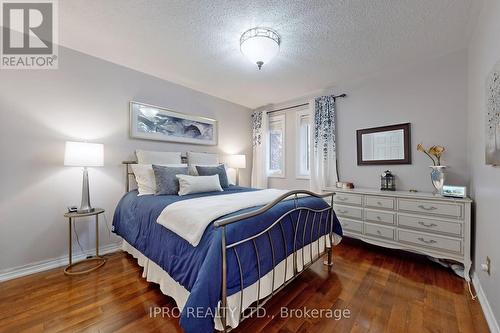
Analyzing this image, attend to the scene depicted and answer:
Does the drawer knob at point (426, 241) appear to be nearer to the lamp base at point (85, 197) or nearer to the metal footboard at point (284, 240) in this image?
the metal footboard at point (284, 240)

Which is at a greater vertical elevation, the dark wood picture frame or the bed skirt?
the dark wood picture frame

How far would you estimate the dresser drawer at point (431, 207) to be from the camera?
206 cm

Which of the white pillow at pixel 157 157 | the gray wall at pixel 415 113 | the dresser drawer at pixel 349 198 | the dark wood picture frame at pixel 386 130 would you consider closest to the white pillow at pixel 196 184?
the white pillow at pixel 157 157

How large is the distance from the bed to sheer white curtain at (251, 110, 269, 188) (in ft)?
6.99

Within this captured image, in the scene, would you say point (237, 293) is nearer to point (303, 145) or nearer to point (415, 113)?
point (415, 113)

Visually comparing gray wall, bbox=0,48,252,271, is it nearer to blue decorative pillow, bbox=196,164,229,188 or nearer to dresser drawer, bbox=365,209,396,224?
blue decorative pillow, bbox=196,164,229,188

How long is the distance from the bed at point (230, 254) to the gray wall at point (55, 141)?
785mm

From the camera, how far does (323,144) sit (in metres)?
3.38

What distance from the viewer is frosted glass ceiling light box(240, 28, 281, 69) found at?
1916 mm

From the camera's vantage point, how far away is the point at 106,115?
2600 mm

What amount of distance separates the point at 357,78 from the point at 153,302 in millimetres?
3613

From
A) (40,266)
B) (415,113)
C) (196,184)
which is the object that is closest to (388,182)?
(415,113)

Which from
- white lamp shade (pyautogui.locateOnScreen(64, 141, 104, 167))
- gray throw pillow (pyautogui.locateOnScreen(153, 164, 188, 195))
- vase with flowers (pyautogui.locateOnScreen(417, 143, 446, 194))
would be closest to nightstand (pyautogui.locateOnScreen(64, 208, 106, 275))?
white lamp shade (pyautogui.locateOnScreen(64, 141, 104, 167))

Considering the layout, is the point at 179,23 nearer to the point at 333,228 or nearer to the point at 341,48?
the point at 341,48
